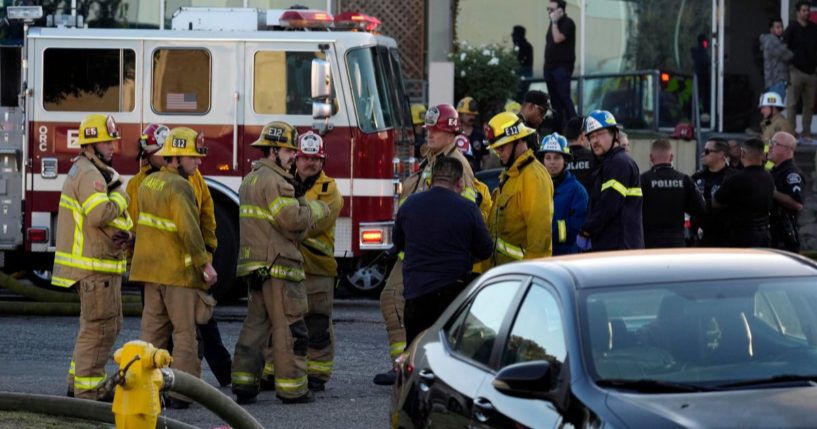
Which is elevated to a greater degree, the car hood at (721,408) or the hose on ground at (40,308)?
the car hood at (721,408)

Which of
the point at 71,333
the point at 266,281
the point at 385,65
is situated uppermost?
the point at 385,65

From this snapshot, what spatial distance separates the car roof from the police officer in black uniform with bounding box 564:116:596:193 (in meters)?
5.86

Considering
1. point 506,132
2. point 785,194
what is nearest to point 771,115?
point 785,194

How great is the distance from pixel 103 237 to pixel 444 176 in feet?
7.75

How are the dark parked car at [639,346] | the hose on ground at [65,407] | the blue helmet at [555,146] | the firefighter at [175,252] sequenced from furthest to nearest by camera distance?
the blue helmet at [555,146], the firefighter at [175,252], the hose on ground at [65,407], the dark parked car at [639,346]

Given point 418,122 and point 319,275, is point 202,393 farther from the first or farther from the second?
point 418,122

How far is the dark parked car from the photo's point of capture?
5152 millimetres

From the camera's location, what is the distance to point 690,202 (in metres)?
11.4

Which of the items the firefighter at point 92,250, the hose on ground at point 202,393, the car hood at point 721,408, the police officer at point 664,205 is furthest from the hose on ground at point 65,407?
the police officer at point 664,205

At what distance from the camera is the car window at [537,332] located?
5586 mm

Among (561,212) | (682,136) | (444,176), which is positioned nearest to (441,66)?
(682,136)

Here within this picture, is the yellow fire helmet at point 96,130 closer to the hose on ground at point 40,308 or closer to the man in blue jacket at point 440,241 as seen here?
the man in blue jacket at point 440,241

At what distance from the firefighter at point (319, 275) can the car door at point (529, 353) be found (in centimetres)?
454

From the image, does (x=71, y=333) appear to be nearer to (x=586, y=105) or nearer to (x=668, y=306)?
(x=668, y=306)
